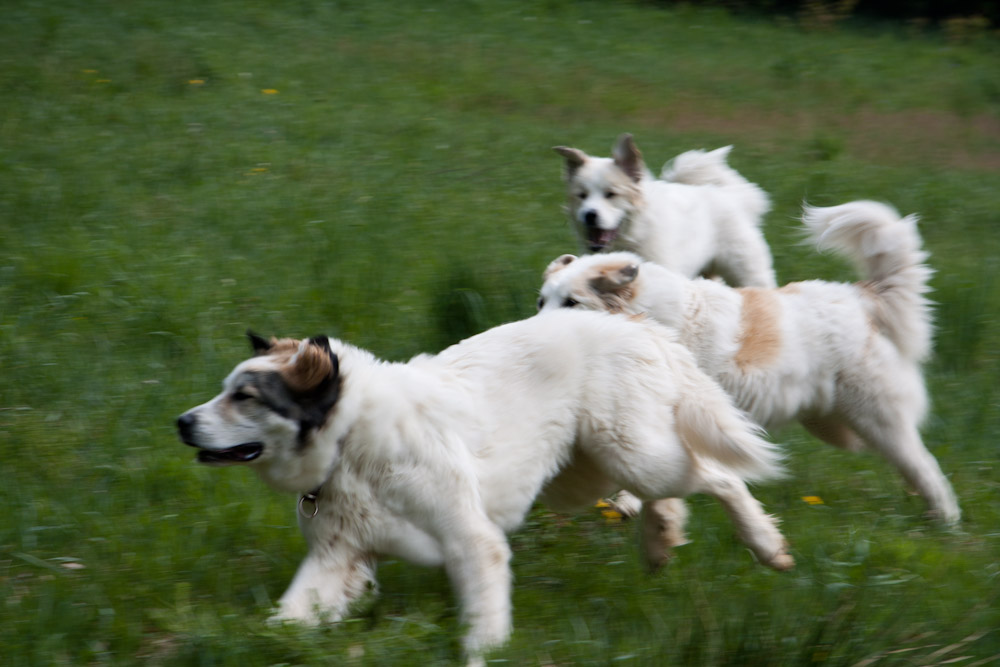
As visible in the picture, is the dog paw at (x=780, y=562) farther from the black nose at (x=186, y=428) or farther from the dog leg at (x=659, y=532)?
the black nose at (x=186, y=428)

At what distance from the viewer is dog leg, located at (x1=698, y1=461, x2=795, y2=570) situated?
4762 mm

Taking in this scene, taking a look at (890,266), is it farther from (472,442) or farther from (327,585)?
(327,585)

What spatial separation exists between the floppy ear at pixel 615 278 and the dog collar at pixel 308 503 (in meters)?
2.23

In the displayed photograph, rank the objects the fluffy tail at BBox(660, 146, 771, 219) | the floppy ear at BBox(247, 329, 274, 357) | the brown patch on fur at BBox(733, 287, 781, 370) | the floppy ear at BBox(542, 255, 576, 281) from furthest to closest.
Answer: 1. the fluffy tail at BBox(660, 146, 771, 219)
2. the floppy ear at BBox(542, 255, 576, 281)
3. the brown patch on fur at BBox(733, 287, 781, 370)
4. the floppy ear at BBox(247, 329, 274, 357)

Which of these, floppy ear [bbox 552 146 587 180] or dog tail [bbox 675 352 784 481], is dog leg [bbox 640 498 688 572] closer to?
dog tail [bbox 675 352 784 481]

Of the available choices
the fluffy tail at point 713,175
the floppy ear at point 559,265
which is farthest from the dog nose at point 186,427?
the fluffy tail at point 713,175

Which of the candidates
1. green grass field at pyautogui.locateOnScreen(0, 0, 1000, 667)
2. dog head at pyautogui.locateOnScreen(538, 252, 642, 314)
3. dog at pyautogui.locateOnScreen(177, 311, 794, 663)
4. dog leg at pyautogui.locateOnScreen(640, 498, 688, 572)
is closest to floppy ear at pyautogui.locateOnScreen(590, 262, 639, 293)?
dog head at pyautogui.locateOnScreen(538, 252, 642, 314)

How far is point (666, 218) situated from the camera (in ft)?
27.6

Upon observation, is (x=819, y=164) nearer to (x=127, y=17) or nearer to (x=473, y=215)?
(x=473, y=215)

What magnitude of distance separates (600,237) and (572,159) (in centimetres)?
81

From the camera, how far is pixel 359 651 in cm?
383

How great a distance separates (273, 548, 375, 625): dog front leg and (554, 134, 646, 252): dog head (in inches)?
182

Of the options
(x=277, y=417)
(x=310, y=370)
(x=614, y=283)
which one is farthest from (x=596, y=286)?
(x=277, y=417)

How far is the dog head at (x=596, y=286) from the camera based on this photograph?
5918mm
